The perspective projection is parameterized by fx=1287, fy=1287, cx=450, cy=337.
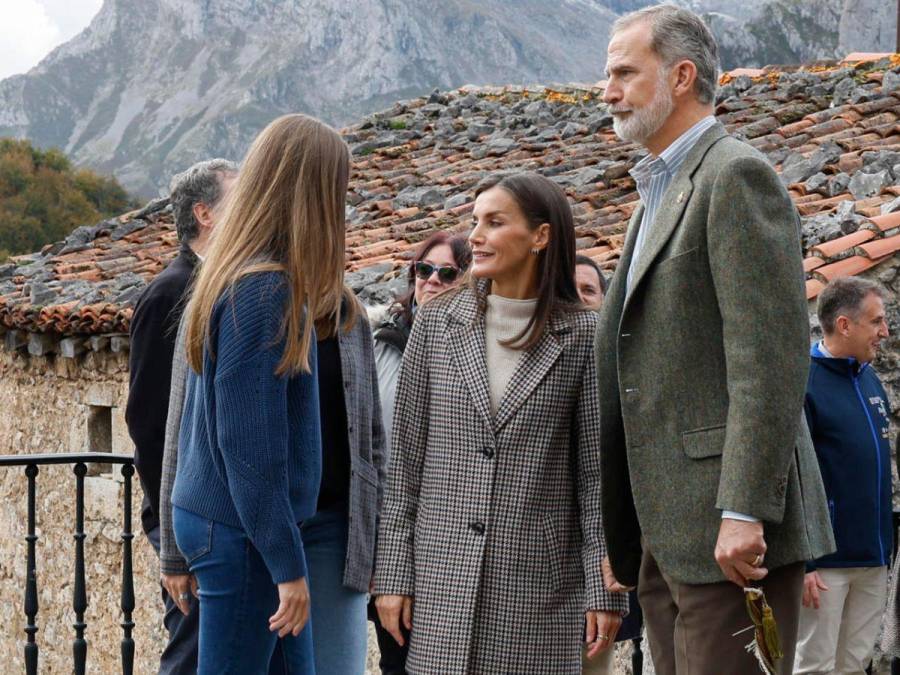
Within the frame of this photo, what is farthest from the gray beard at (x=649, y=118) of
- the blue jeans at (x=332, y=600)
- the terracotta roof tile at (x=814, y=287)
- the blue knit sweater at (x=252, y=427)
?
the terracotta roof tile at (x=814, y=287)

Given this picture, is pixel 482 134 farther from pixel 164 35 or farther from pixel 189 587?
pixel 164 35

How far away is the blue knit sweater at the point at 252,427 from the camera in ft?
8.66

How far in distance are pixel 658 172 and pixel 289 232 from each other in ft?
2.62

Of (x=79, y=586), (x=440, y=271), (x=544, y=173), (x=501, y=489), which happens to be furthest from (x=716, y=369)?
(x=544, y=173)

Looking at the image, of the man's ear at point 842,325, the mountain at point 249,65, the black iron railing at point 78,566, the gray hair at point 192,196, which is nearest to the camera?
the gray hair at point 192,196

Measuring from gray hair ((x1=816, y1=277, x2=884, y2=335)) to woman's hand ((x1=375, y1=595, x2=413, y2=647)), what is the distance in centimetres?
212

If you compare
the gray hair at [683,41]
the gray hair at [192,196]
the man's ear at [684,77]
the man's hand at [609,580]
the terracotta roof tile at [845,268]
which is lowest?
the man's hand at [609,580]

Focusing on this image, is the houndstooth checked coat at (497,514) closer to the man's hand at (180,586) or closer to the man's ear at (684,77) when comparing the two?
the man's hand at (180,586)

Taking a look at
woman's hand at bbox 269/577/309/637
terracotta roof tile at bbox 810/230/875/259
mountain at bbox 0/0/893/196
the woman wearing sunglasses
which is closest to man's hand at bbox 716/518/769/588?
woman's hand at bbox 269/577/309/637

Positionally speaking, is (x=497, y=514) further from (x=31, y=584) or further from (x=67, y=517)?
(x=67, y=517)

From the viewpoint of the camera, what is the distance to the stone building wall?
336 inches

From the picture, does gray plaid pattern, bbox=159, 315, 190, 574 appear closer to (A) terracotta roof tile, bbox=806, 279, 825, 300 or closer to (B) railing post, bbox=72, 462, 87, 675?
(B) railing post, bbox=72, 462, 87, 675

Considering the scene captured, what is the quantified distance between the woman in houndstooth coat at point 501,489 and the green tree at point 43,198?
118 ft

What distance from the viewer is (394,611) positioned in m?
3.03
